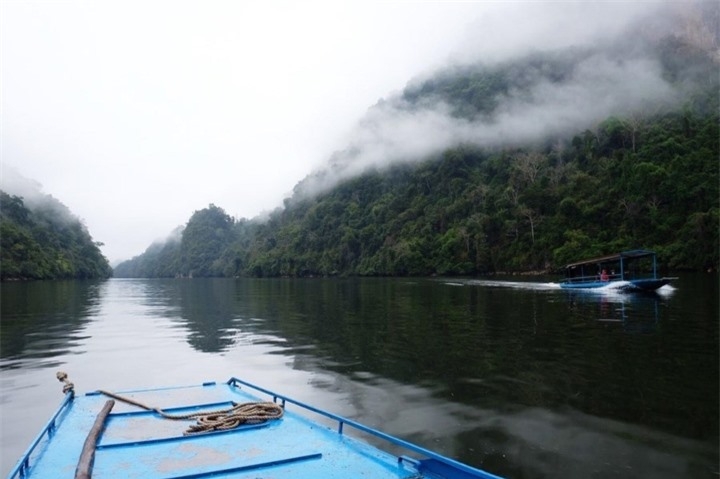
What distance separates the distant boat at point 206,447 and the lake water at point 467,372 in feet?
5.43

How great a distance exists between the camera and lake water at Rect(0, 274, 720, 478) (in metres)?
7.37

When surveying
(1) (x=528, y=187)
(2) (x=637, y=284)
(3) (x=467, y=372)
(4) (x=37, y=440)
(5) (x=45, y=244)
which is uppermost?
(1) (x=528, y=187)

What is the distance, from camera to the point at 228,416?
22.5ft

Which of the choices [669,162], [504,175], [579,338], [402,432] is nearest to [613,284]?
[579,338]

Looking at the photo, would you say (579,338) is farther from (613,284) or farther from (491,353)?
(613,284)

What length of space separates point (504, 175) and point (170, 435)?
329ft

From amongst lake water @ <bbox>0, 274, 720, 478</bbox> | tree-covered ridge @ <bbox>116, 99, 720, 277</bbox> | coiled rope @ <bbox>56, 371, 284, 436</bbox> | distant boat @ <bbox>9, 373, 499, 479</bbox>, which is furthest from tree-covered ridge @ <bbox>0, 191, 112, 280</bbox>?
coiled rope @ <bbox>56, 371, 284, 436</bbox>

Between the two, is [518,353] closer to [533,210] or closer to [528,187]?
[533,210]

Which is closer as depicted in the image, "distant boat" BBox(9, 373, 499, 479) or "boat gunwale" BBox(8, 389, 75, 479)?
"boat gunwale" BBox(8, 389, 75, 479)

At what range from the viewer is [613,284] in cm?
3525

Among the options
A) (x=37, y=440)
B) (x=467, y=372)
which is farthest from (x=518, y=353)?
(x=37, y=440)

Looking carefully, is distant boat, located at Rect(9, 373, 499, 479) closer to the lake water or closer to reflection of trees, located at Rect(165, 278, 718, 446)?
the lake water

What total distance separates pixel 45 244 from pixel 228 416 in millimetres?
130967

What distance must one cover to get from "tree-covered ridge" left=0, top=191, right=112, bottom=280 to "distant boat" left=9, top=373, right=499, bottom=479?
323 ft
